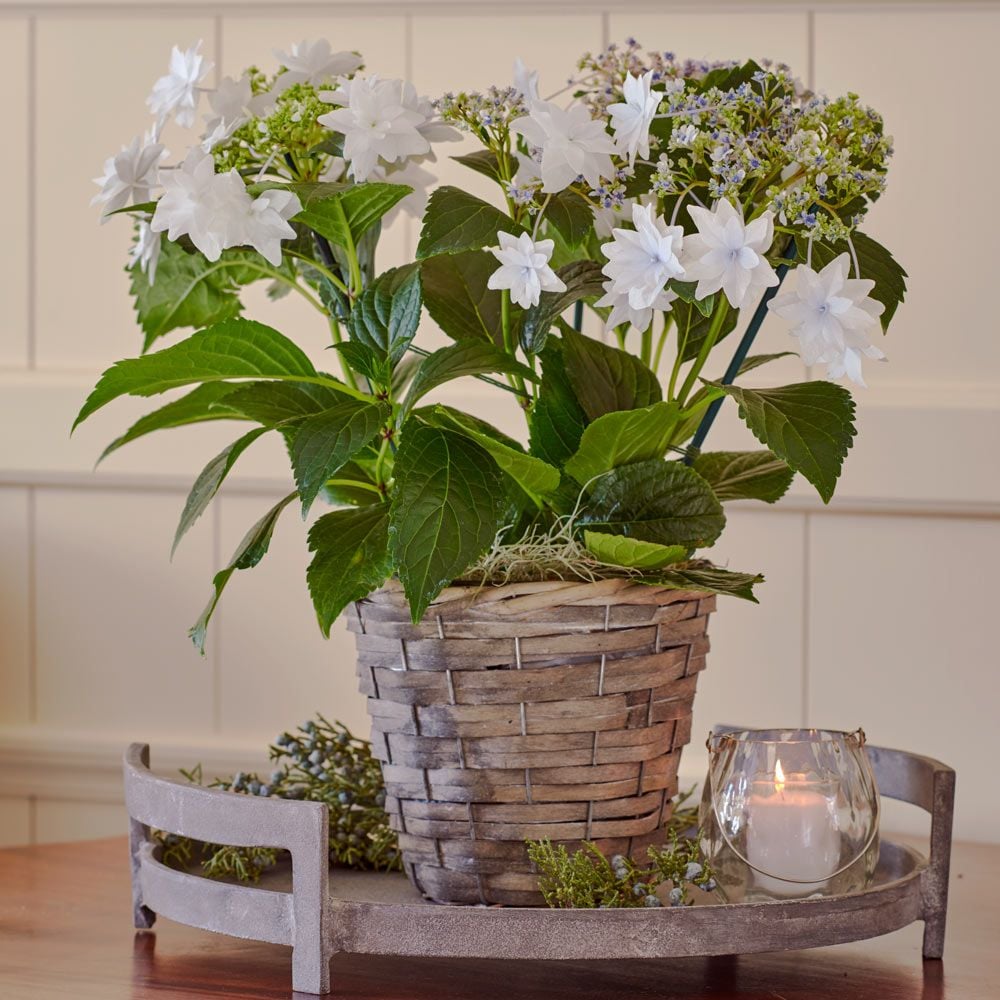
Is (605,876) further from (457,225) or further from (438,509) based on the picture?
(457,225)

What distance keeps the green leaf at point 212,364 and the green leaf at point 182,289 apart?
0.11 meters

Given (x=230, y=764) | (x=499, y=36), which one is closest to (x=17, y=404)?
(x=230, y=764)

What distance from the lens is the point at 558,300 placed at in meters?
0.67

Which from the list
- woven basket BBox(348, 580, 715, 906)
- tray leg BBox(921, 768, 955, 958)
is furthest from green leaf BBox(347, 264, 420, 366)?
tray leg BBox(921, 768, 955, 958)

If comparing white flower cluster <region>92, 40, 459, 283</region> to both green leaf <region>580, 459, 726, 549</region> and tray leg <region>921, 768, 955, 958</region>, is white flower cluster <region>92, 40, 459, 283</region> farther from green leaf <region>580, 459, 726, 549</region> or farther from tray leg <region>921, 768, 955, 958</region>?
tray leg <region>921, 768, 955, 958</region>

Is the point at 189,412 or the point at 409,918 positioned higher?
the point at 189,412

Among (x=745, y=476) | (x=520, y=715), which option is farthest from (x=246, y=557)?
(x=745, y=476)

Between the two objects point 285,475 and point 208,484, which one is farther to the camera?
point 285,475

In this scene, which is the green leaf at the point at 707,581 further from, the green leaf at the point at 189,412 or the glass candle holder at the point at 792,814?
the green leaf at the point at 189,412

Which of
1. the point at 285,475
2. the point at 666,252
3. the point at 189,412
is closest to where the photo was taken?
the point at 666,252

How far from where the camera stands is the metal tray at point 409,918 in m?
0.59

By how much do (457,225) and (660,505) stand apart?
0.16 m

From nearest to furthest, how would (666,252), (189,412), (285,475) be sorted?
(666,252), (189,412), (285,475)

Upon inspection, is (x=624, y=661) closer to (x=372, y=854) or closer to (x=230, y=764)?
(x=372, y=854)
